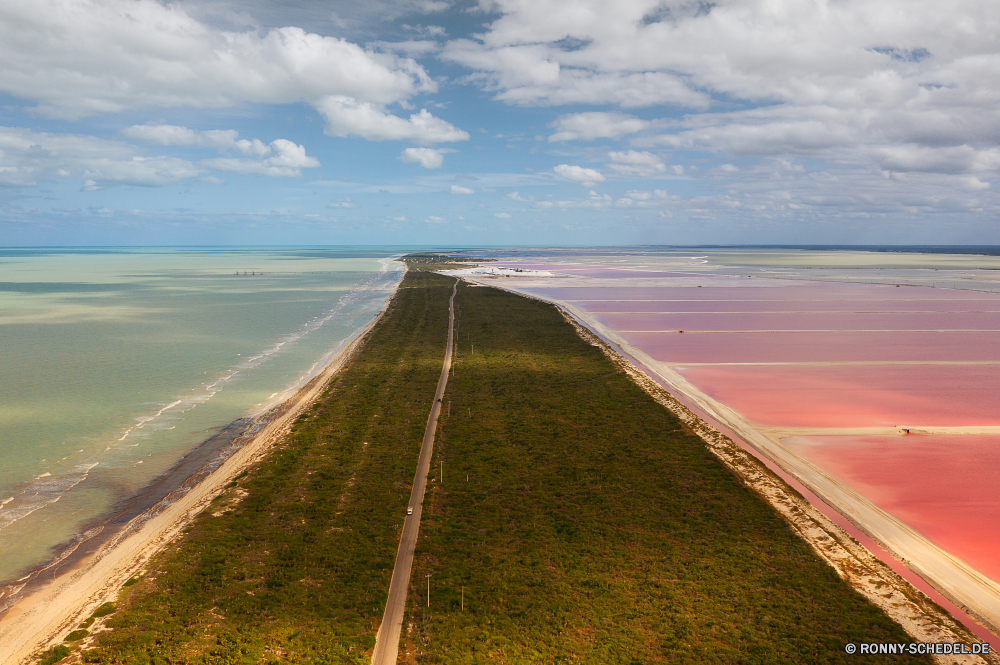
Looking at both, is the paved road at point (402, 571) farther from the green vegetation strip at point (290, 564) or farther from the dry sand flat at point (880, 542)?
the dry sand flat at point (880, 542)

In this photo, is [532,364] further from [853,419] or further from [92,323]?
[92,323]

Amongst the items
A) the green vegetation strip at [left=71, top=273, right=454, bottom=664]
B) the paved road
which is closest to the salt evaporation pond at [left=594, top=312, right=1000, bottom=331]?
the paved road

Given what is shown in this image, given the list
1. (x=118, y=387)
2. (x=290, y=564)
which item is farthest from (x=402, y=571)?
(x=118, y=387)

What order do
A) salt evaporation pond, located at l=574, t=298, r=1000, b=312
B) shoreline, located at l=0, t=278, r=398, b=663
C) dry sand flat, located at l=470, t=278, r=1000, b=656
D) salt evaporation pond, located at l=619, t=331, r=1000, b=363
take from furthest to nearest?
1. salt evaporation pond, located at l=574, t=298, r=1000, b=312
2. salt evaporation pond, located at l=619, t=331, r=1000, b=363
3. dry sand flat, located at l=470, t=278, r=1000, b=656
4. shoreline, located at l=0, t=278, r=398, b=663

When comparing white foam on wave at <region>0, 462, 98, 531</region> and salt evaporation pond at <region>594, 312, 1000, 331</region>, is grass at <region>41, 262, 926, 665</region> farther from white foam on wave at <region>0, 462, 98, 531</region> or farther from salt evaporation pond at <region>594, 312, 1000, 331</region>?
salt evaporation pond at <region>594, 312, 1000, 331</region>

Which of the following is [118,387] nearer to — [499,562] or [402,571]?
[402,571]

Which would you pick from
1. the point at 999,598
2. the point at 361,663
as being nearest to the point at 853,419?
the point at 999,598

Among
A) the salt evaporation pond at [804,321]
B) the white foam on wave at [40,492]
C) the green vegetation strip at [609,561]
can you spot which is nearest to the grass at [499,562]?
the green vegetation strip at [609,561]
